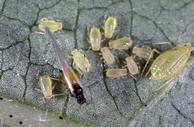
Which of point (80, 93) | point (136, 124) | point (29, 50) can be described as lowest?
point (136, 124)

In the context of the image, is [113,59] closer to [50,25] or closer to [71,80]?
[71,80]

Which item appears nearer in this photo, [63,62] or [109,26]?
[63,62]

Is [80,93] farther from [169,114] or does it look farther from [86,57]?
[169,114]

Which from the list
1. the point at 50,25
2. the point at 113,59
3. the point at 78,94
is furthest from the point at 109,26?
the point at 78,94

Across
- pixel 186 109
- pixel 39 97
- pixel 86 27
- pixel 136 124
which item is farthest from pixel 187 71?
pixel 39 97

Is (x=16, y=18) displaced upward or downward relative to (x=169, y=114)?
upward

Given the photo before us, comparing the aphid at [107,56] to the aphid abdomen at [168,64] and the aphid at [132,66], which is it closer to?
the aphid at [132,66]
